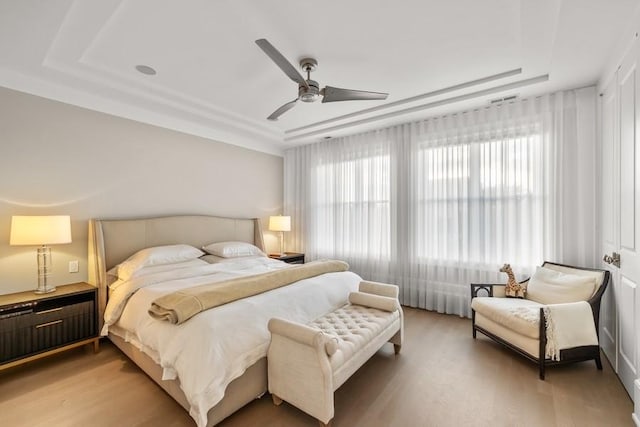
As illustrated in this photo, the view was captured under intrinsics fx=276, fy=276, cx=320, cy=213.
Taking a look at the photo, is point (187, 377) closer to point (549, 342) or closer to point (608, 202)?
point (549, 342)

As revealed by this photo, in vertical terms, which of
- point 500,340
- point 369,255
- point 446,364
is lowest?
point 446,364

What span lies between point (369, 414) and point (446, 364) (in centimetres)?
105

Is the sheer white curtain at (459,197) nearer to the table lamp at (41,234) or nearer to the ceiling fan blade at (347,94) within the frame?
the ceiling fan blade at (347,94)

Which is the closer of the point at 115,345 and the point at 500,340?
the point at 500,340

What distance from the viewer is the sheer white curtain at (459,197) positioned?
3014 mm

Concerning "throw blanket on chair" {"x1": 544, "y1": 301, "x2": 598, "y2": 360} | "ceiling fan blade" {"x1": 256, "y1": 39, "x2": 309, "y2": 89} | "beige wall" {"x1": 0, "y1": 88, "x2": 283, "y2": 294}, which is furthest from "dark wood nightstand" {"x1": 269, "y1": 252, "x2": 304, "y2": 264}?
"throw blanket on chair" {"x1": 544, "y1": 301, "x2": 598, "y2": 360}

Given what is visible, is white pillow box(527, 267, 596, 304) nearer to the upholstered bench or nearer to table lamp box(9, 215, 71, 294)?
the upholstered bench

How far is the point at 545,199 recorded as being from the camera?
10.3 feet

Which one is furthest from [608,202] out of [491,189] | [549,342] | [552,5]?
[552,5]

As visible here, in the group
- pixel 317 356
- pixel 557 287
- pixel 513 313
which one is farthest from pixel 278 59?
Answer: pixel 557 287

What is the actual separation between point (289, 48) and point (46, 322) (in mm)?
3260

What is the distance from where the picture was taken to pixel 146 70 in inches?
108

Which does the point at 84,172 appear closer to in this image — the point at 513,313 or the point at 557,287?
the point at 513,313

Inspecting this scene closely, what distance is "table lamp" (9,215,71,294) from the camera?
243 cm
